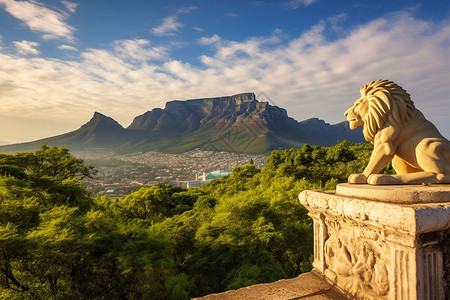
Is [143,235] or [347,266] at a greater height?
[347,266]

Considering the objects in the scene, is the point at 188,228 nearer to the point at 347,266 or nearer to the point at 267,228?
the point at 267,228

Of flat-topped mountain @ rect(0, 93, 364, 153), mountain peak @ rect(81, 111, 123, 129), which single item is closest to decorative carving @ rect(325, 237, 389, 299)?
flat-topped mountain @ rect(0, 93, 364, 153)

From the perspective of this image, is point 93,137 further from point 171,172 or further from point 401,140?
point 401,140

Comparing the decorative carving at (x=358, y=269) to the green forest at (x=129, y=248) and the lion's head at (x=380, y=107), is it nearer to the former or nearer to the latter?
the lion's head at (x=380, y=107)

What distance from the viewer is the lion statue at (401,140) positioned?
3.00 metres

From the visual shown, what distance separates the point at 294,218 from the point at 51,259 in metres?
10.3

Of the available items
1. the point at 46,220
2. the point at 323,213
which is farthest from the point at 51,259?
the point at 323,213

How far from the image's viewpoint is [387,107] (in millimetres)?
3217

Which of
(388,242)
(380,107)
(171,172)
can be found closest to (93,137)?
(171,172)

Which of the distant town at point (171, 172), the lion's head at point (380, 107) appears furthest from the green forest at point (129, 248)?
the distant town at point (171, 172)

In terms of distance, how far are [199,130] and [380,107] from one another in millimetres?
68558

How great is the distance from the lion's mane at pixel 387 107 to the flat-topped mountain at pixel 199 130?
1086 inches

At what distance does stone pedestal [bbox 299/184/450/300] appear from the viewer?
1.91m

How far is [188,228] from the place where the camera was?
1236 centimetres
